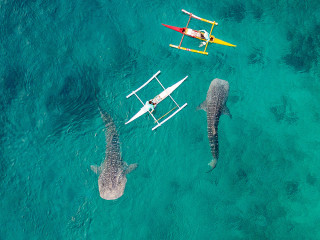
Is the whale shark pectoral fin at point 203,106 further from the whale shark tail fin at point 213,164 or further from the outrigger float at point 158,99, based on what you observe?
the whale shark tail fin at point 213,164

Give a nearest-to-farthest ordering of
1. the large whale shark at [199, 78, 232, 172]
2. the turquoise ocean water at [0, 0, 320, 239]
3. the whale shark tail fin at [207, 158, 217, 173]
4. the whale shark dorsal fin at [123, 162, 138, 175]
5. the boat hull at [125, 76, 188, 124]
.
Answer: the boat hull at [125, 76, 188, 124] < the turquoise ocean water at [0, 0, 320, 239] < the whale shark dorsal fin at [123, 162, 138, 175] < the large whale shark at [199, 78, 232, 172] < the whale shark tail fin at [207, 158, 217, 173]

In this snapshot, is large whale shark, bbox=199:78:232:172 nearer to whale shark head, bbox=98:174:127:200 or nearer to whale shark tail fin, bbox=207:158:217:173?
whale shark tail fin, bbox=207:158:217:173

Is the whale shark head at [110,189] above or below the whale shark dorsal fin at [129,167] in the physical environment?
below

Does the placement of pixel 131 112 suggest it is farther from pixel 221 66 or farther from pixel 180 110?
pixel 221 66

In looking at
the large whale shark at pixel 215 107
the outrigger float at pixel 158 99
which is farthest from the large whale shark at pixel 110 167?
the large whale shark at pixel 215 107

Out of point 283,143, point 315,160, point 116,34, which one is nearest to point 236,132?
point 283,143

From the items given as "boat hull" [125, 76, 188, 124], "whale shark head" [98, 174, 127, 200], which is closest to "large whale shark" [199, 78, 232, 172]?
"boat hull" [125, 76, 188, 124]
